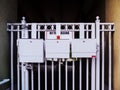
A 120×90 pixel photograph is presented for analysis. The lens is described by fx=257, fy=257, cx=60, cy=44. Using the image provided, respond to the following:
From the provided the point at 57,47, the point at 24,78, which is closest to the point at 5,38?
the point at 24,78

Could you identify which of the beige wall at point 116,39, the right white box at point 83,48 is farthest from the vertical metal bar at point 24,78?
the beige wall at point 116,39

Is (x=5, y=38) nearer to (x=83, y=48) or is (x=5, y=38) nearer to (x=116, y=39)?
(x=83, y=48)

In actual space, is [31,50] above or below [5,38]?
below

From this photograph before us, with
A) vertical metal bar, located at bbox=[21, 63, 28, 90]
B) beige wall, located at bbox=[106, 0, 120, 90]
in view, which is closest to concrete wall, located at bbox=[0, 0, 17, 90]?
vertical metal bar, located at bbox=[21, 63, 28, 90]

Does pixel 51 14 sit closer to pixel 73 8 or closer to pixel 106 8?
pixel 73 8

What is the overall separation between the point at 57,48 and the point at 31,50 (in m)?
0.41

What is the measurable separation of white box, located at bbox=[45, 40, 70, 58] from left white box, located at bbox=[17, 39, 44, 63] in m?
0.11

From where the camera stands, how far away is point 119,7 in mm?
3961

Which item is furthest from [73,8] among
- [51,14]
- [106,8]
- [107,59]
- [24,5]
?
[107,59]

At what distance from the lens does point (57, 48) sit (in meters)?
4.02

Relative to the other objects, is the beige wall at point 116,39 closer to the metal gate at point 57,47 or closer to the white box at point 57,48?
the metal gate at point 57,47

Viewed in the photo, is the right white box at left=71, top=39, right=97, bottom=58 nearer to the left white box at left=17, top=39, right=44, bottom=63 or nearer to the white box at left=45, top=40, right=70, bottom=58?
the white box at left=45, top=40, right=70, bottom=58

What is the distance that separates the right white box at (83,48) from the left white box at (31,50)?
1.71 feet

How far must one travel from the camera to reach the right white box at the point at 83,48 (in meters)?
4.03
